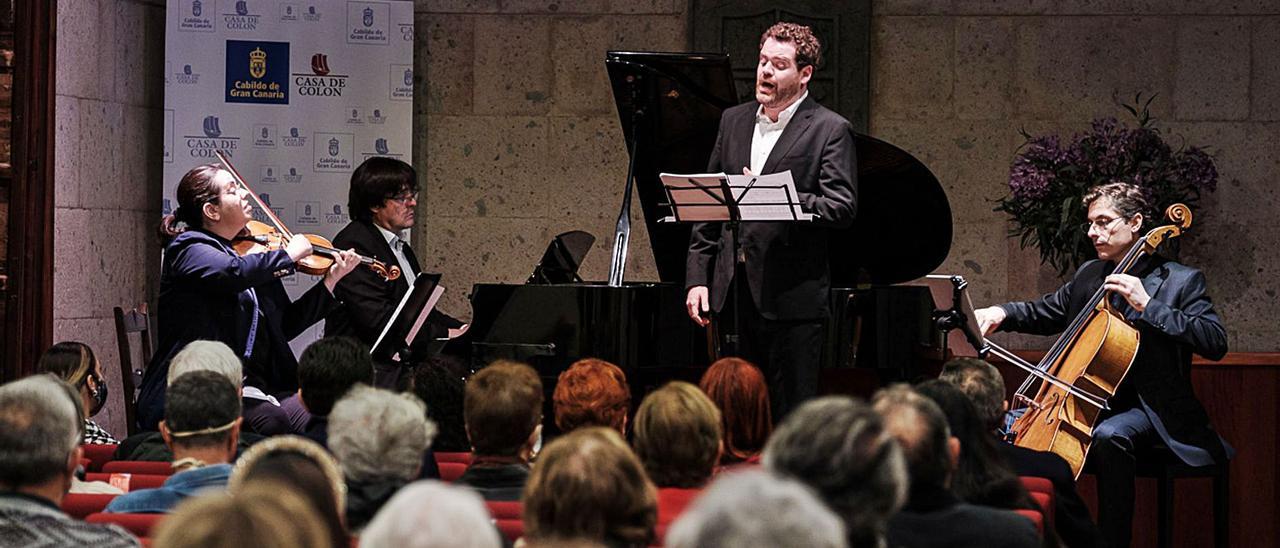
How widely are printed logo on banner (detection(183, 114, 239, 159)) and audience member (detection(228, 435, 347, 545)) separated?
4.63m

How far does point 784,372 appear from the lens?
5.00 metres

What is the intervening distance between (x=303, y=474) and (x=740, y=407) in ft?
5.19

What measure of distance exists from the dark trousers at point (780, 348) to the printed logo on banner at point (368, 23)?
3.03m

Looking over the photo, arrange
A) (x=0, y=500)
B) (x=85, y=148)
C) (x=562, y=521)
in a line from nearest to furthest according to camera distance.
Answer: (x=562, y=521) < (x=0, y=500) < (x=85, y=148)

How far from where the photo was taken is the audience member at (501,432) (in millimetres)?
3182

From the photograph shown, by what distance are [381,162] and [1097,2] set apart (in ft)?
12.3

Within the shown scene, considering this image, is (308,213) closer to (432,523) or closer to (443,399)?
(443,399)

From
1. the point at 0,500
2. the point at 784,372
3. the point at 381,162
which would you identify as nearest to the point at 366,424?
the point at 0,500

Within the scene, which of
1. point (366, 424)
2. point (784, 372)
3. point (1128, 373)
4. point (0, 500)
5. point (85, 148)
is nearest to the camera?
point (0, 500)

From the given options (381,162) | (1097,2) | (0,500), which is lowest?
(0,500)

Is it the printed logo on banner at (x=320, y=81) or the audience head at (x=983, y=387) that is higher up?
the printed logo on banner at (x=320, y=81)

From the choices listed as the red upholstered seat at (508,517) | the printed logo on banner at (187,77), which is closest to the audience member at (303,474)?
the red upholstered seat at (508,517)

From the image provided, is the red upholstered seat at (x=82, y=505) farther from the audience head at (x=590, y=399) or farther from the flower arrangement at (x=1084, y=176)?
the flower arrangement at (x=1084, y=176)

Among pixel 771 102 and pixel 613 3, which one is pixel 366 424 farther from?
pixel 613 3
